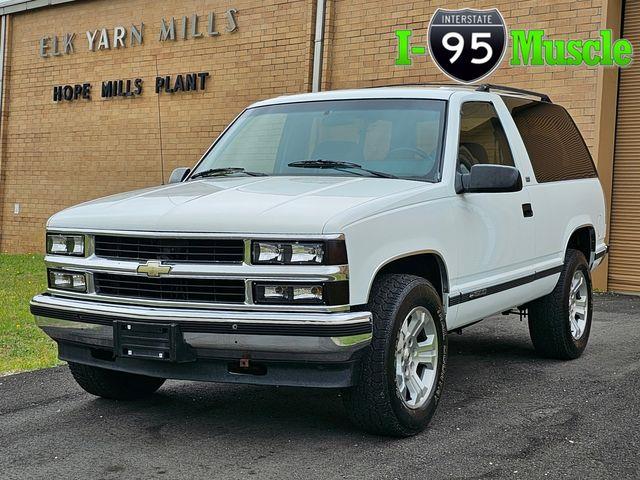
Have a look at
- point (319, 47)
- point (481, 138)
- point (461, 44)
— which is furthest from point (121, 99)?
point (481, 138)

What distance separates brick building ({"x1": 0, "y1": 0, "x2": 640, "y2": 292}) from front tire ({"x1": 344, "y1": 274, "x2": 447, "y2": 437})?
19.4 feet

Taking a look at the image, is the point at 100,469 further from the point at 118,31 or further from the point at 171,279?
the point at 118,31

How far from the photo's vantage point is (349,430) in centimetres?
507

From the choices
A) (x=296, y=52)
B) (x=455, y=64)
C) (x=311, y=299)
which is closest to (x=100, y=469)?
(x=311, y=299)

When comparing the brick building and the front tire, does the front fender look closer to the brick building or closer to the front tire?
→ the front tire

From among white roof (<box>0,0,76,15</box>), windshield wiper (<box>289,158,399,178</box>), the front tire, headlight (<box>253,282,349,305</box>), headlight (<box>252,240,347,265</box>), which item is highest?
white roof (<box>0,0,76,15</box>)

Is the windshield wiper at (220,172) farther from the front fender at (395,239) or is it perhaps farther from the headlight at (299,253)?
the headlight at (299,253)

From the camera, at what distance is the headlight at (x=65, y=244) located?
16.4 feet

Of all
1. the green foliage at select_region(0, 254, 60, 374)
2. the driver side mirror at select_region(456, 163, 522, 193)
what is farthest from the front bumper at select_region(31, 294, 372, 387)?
the green foliage at select_region(0, 254, 60, 374)

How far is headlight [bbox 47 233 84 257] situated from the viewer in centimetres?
500

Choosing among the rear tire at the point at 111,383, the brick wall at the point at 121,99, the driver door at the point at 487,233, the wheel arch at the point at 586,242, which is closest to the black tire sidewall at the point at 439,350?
the driver door at the point at 487,233

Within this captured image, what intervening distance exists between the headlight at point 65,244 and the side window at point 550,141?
3317 mm

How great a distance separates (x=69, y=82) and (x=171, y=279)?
1599cm

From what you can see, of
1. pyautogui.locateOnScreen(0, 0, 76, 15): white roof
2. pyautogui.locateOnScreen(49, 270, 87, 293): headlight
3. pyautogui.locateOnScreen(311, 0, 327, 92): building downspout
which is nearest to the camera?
pyautogui.locateOnScreen(49, 270, 87, 293): headlight
